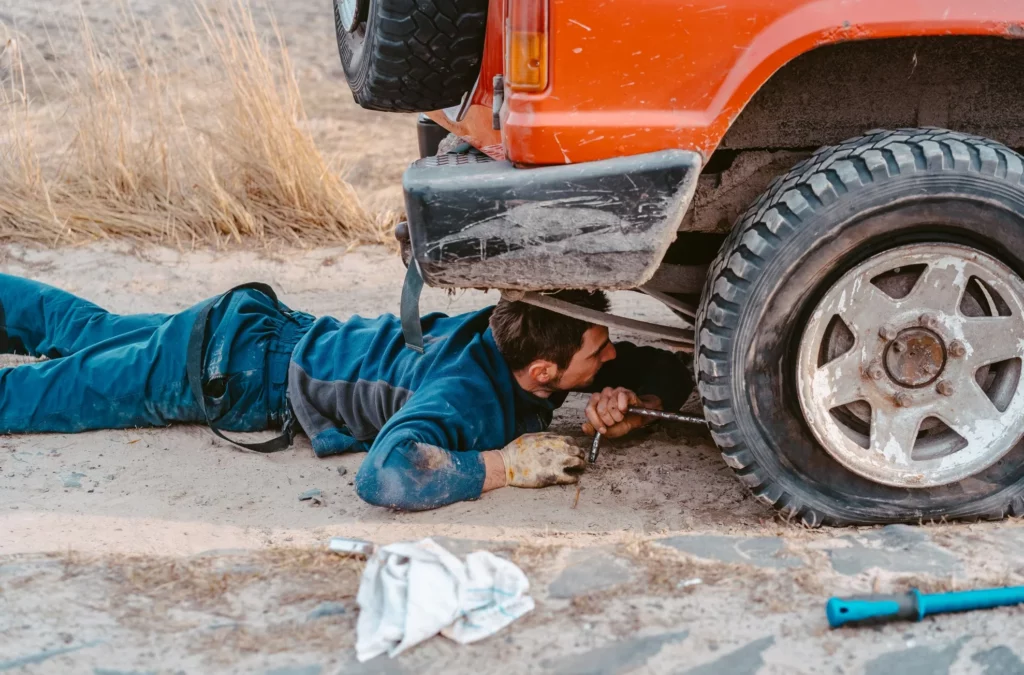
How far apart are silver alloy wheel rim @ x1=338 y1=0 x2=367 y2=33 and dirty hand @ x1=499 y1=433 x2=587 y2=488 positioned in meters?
1.38

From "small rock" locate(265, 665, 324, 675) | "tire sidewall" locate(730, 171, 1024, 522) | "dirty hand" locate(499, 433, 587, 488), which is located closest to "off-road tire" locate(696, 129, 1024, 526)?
"tire sidewall" locate(730, 171, 1024, 522)

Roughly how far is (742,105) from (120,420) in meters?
2.54

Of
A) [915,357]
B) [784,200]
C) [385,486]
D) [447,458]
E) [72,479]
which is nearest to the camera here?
[784,200]

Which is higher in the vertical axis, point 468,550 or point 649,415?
point 649,415

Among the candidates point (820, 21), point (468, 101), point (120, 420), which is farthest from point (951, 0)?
point (120, 420)

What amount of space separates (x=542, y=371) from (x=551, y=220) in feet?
3.19

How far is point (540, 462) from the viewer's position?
322 cm

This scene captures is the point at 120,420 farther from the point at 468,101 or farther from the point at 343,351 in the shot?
the point at 468,101

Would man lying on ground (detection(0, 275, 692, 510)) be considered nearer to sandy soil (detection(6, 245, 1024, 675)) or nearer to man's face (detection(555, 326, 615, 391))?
man's face (detection(555, 326, 615, 391))

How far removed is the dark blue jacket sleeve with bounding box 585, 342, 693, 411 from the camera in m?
3.58

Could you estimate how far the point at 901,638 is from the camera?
7.41 ft

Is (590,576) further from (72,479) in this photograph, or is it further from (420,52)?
(72,479)

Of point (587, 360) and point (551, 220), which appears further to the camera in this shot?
point (587, 360)

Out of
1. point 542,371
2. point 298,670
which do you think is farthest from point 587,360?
point 298,670
